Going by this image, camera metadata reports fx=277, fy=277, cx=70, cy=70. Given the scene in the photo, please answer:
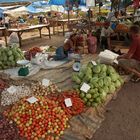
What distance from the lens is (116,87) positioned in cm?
472

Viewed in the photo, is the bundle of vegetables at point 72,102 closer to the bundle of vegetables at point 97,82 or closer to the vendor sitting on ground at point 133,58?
the bundle of vegetables at point 97,82

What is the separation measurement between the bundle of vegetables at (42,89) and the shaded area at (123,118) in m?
0.92

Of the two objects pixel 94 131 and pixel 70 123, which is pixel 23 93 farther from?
pixel 94 131

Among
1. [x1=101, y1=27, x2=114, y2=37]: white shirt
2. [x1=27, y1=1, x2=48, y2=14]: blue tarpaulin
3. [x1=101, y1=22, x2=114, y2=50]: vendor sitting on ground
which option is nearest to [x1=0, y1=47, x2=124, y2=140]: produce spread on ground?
[x1=101, y1=22, x2=114, y2=50]: vendor sitting on ground

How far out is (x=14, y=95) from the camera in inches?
167

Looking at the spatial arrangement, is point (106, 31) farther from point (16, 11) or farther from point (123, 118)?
point (16, 11)

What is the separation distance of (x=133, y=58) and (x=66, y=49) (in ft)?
4.93

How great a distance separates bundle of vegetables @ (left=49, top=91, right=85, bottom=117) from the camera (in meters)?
3.90

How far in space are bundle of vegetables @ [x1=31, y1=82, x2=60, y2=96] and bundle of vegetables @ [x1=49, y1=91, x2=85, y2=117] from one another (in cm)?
17

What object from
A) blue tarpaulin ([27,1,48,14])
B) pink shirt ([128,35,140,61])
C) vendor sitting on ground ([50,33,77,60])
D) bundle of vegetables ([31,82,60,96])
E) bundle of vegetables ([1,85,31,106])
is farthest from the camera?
blue tarpaulin ([27,1,48,14])

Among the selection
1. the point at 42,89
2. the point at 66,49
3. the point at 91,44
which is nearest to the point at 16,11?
the point at 91,44

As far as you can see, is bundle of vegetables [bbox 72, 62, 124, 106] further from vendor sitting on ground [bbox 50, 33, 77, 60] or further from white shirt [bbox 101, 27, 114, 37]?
white shirt [bbox 101, 27, 114, 37]

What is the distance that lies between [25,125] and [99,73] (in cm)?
168

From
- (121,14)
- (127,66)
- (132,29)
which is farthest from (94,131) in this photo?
(121,14)
